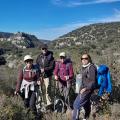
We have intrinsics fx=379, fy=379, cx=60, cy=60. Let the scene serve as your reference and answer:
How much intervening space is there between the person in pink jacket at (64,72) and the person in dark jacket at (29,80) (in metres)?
1.36

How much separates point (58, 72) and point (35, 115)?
181cm

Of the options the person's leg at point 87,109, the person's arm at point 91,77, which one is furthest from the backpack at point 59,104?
the person's arm at point 91,77

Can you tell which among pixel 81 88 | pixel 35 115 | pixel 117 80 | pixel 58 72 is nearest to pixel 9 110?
pixel 35 115

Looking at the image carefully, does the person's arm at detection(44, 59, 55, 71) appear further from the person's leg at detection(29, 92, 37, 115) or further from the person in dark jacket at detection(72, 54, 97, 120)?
the person in dark jacket at detection(72, 54, 97, 120)

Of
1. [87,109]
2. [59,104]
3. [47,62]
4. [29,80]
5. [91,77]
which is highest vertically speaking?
[47,62]

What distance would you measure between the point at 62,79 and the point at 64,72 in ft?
0.81

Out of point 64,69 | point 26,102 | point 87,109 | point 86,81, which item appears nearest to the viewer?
point 86,81

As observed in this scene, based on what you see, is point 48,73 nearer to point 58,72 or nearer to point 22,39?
point 58,72

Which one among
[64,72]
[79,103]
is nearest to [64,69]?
[64,72]

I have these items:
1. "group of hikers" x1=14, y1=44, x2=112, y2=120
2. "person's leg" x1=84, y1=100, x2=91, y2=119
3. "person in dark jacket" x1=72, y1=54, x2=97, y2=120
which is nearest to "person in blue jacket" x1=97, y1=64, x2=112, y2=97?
"group of hikers" x1=14, y1=44, x2=112, y2=120

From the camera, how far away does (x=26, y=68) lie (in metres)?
9.66

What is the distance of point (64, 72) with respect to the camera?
11.0 meters

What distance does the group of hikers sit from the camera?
8.67 metres

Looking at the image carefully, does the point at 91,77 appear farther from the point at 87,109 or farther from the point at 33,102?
the point at 33,102
